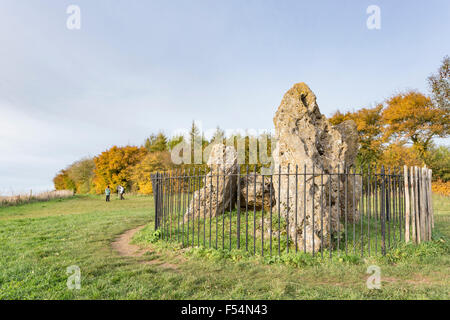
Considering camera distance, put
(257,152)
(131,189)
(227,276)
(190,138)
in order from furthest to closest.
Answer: (190,138) < (131,189) < (257,152) < (227,276)

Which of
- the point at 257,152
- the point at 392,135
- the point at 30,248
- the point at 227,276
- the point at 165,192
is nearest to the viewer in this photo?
the point at 227,276

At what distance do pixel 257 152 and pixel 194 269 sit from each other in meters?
26.8

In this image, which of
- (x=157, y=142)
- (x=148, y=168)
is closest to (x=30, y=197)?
(x=148, y=168)

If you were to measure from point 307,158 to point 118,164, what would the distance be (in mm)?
34078

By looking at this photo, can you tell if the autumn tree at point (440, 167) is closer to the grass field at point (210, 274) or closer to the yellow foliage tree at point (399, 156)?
the yellow foliage tree at point (399, 156)

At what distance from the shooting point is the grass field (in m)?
4.40

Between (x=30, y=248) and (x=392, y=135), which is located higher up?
(x=392, y=135)

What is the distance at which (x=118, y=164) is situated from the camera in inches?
1465

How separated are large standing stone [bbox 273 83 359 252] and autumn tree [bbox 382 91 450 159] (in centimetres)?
2119

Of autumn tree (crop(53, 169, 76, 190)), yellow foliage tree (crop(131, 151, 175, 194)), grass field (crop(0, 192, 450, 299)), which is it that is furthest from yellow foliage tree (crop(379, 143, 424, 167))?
autumn tree (crop(53, 169, 76, 190))

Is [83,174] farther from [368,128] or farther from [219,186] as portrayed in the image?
[219,186]
